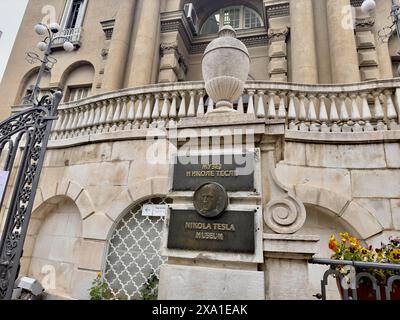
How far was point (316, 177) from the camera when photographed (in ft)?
18.0

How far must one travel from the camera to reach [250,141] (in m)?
3.10

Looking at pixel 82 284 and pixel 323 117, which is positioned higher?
pixel 323 117

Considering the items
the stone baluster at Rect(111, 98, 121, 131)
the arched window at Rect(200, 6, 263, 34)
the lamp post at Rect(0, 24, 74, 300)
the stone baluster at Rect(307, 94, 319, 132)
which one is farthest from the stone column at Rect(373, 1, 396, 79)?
the lamp post at Rect(0, 24, 74, 300)

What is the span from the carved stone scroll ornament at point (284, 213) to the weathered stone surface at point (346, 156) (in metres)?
2.94

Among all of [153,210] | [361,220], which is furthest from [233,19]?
[361,220]

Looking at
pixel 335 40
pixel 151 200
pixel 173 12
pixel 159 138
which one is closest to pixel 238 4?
pixel 173 12

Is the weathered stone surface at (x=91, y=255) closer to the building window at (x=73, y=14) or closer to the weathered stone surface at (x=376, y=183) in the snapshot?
the weathered stone surface at (x=376, y=183)

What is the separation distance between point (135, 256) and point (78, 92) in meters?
12.0

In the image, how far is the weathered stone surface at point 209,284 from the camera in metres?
2.62

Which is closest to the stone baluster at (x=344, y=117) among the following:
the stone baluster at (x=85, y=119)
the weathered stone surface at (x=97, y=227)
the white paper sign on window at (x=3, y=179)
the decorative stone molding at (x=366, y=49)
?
the weathered stone surface at (x=97, y=227)

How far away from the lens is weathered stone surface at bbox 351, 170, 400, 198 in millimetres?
5094

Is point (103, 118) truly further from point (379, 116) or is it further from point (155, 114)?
point (379, 116)

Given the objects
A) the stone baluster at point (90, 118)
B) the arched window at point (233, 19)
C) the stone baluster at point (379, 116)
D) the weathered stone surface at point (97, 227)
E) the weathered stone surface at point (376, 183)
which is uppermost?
the arched window at point (233, 19)

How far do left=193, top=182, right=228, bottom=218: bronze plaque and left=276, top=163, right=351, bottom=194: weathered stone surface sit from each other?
113 inches
